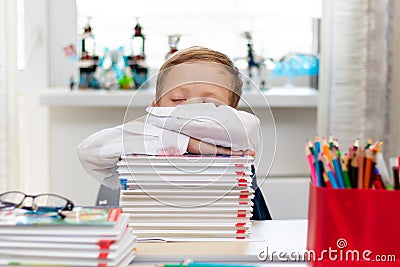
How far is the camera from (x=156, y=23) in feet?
Answer: 9.43

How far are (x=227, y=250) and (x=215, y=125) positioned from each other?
0.72 ft

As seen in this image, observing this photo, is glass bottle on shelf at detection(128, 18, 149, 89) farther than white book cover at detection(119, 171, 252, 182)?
Yes

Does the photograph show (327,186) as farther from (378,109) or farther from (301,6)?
(301,6)

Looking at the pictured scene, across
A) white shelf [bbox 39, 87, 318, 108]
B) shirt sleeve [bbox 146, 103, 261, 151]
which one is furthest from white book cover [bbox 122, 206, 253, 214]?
white shelf [bbox 39, 87, 318, 108]

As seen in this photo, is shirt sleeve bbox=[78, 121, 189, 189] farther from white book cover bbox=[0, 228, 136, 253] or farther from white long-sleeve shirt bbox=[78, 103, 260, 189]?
white book cover bbox=[0, 228, 136, 253]

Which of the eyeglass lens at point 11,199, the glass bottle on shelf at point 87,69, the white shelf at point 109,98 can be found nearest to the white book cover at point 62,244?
the eyeglass lens at point 11,199

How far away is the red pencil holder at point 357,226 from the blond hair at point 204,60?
37 centimetres

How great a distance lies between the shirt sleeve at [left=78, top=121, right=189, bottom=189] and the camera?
1.15 meters

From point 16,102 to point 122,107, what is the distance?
398 millimetres

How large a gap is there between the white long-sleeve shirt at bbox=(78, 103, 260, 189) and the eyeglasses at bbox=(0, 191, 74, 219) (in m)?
0.15

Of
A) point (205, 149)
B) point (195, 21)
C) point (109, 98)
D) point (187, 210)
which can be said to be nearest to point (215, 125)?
point (205, 149)

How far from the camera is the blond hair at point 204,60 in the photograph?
1263 millimetres

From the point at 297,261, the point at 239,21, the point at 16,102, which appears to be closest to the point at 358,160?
the point at 297,261

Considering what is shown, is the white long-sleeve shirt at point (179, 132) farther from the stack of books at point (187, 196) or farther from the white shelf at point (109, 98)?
the white shelf at point (109, 98)
